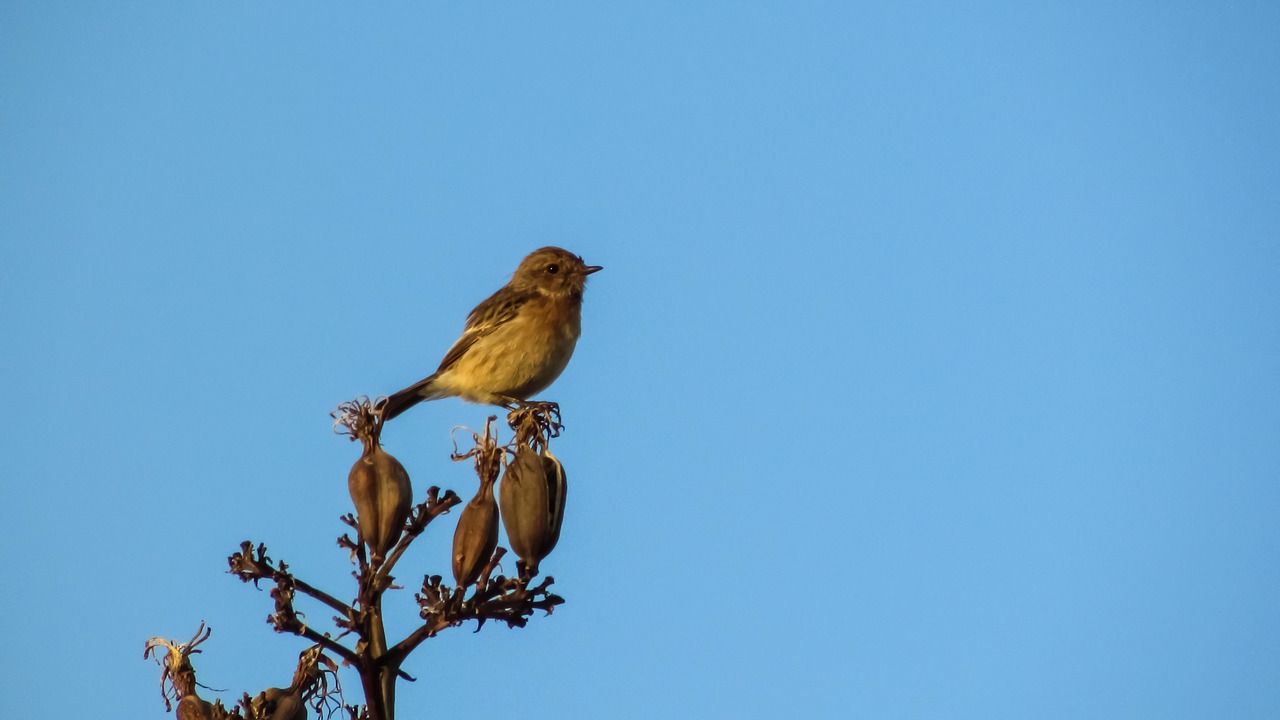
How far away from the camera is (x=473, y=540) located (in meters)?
4.85

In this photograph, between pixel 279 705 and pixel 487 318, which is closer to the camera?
pixel 279 705

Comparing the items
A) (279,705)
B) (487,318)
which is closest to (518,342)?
(487,318)

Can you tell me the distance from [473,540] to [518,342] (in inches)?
212

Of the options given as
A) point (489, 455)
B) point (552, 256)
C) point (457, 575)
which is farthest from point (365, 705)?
point (552, 256)

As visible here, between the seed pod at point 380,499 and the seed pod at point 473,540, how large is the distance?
9.4 inches

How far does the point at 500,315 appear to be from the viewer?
10672mm

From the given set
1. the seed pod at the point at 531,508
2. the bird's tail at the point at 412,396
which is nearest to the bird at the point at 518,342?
the bird's tail at the point at 412,396

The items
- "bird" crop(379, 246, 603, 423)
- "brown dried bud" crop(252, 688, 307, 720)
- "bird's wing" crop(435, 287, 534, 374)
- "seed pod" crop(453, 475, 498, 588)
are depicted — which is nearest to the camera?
"brown dried bud" crop(252, 688, 307, 720)

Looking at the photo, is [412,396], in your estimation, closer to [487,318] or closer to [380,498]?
[487,318]

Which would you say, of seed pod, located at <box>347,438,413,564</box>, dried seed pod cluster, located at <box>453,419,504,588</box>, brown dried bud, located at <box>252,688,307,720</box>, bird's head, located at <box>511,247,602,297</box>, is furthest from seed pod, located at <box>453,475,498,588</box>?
bird's head, located at <box>511,247,602,297</box>

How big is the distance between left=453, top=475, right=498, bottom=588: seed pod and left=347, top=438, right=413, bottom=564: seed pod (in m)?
0.24

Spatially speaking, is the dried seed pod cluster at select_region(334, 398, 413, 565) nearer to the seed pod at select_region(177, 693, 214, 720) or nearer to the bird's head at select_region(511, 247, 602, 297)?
the seed pod at select_region(177, 693, 214, 720)

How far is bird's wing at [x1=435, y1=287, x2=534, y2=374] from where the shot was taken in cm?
1057

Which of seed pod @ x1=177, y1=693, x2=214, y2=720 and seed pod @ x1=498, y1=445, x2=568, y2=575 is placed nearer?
seed pod @ x1=177, y1=693, x2=214, y2=720
